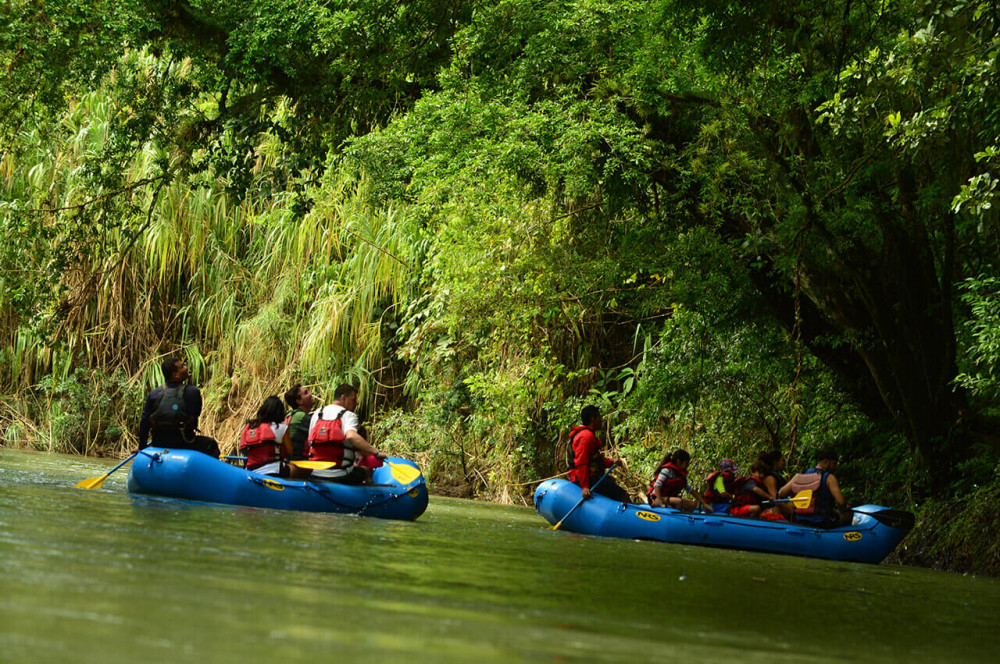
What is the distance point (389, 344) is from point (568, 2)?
25.3 ft

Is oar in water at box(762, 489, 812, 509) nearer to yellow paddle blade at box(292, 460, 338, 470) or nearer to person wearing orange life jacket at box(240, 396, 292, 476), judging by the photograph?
yellow paddle blade at box(292, 460, 338, 470)

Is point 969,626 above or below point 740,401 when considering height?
below

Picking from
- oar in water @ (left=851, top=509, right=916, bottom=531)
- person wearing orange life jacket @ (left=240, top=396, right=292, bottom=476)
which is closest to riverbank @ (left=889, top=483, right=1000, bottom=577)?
oar in water @ (left=851, top=509, right=916, bottom=531)

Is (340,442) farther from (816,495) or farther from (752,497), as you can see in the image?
(816,495)

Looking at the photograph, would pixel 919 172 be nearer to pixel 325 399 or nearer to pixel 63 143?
pixel 325 399

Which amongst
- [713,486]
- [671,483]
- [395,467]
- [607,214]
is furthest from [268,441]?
[607,214]

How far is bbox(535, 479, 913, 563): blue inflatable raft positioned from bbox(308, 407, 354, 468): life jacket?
8.13 feet

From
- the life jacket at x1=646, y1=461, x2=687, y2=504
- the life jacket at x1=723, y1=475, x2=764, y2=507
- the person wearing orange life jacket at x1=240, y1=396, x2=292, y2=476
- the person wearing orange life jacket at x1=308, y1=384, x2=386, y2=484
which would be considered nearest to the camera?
the person wearing orange life jacket at x1=308, y1=384, x2=386, y2=484

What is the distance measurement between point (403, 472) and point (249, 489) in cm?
158

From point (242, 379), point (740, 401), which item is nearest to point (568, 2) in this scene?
point (740, 401)

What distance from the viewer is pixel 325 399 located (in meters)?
17.9

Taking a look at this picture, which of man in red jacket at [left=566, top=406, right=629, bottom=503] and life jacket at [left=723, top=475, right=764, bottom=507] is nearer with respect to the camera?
man in red jacket at [left=566, top=406, right=629, bottom=503]

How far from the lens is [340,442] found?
11016mm

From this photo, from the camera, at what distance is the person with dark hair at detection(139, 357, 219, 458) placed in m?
10.9
